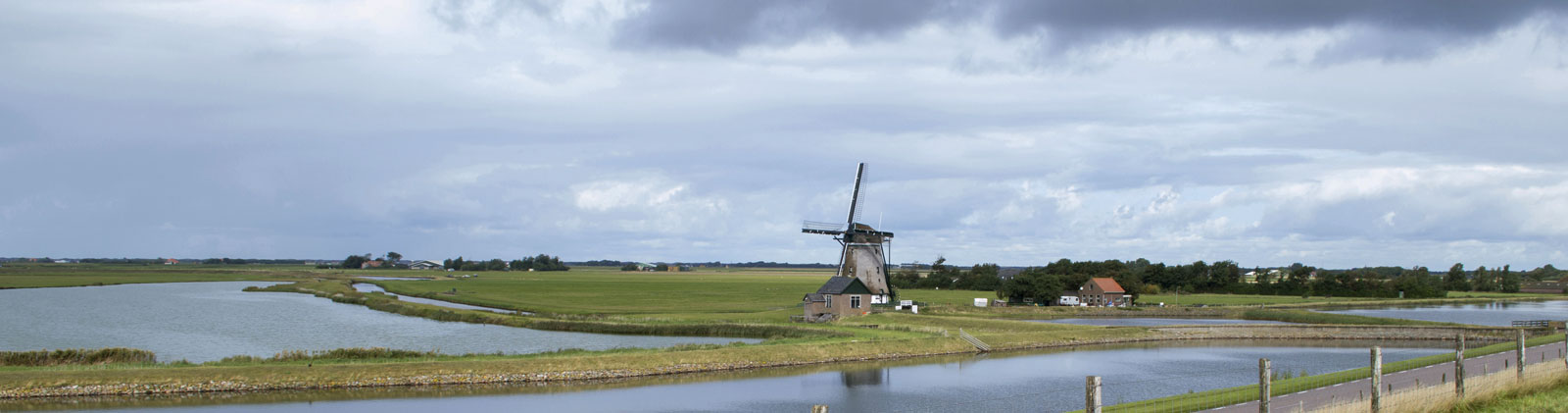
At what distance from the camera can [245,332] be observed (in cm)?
5941

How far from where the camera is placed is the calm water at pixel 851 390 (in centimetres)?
3362

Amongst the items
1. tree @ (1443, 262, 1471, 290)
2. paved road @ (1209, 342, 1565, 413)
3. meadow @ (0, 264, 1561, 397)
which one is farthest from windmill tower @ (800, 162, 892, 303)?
tree @ (1443, 262, 1471, 290)

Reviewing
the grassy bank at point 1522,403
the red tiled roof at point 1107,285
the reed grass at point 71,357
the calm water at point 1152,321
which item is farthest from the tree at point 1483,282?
the reed grass at point 71,357

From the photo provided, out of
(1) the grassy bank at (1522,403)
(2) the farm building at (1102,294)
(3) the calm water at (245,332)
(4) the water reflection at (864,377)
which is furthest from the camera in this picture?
(2) the farm building at (1102,294)

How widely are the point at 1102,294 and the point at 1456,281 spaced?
9979 centimetres

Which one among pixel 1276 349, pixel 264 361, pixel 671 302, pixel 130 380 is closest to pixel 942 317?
pixel 1276 349

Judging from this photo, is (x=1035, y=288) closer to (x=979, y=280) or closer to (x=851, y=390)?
(x=979, y=280)

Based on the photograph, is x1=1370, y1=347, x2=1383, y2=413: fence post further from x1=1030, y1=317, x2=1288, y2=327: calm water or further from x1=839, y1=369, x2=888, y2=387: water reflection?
x1=1030, y1=317, x2=1288, y2=327: calm water

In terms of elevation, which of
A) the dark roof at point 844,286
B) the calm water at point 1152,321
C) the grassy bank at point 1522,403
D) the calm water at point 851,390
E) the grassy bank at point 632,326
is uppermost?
the dark roof at point 844,286

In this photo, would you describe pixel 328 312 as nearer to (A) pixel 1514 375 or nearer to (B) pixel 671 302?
(B) pixel 671 302

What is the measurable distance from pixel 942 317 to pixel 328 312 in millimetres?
46048

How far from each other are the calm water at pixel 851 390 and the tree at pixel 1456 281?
132 meters

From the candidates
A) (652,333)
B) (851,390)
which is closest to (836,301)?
(652,333)

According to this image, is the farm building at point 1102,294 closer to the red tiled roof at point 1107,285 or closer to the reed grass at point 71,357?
the red tiled roof at point 1107,285
